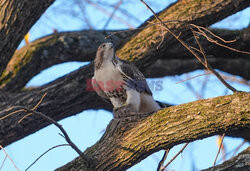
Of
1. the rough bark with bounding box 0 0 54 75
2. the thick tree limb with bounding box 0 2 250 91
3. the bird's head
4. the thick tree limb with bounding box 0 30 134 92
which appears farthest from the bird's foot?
the rough bark with bounding box 0 0 54 75

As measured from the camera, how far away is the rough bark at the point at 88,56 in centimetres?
557

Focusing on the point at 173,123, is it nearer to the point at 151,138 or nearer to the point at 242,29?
the point at 151,138

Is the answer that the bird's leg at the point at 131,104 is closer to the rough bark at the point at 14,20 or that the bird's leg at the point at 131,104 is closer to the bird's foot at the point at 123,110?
the bird's foot at the point at 123,110

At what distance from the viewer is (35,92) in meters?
5.16

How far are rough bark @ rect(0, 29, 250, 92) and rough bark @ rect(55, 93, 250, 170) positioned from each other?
184 cm

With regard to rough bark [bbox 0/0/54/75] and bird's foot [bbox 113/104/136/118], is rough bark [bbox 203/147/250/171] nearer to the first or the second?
bird's foot [bbox 113/104/136/118]

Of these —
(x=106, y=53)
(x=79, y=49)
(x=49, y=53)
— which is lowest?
(x=106, y=53)

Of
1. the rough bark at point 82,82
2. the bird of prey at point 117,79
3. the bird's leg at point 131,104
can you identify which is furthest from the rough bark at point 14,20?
the bird's leg at point 131,104

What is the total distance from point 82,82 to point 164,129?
2.01 meters

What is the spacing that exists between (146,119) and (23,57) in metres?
2.63

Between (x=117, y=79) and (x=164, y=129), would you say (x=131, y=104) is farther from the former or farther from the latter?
(x=164, y=129)

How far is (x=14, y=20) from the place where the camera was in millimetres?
4711

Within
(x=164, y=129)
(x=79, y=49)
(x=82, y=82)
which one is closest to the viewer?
(x=164, y=129)

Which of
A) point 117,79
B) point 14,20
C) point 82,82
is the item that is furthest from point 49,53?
point 117,79
